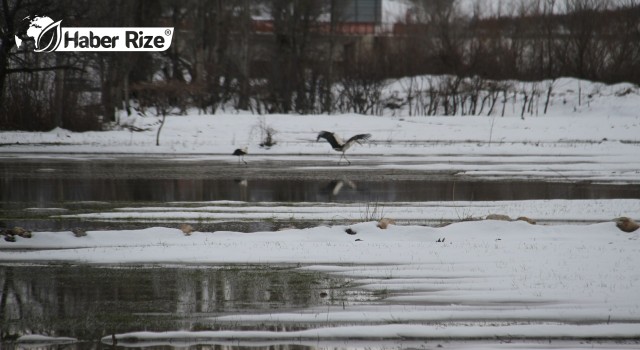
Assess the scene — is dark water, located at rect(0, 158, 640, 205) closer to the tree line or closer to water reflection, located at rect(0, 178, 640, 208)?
water reflection, located at rect(0, 178, 640, 208)

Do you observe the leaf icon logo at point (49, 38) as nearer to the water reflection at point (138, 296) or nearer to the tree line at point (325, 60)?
the tree line at point (325, 60)

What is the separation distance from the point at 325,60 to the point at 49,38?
2516 cm

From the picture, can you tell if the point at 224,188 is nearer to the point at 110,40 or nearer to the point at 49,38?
the point at 49,38

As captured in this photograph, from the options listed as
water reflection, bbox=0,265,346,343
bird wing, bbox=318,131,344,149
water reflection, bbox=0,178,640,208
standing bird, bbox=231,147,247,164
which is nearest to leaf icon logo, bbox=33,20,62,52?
standing bird, bbox=231,147,247,164

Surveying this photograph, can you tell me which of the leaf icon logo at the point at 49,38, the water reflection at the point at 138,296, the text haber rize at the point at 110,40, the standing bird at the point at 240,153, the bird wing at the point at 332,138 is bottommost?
the water reflection at the point at 138,296

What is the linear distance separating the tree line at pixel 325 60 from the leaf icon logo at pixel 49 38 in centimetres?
599

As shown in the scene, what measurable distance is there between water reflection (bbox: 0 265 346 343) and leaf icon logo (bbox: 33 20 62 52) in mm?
21180

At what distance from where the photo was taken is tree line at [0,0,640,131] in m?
44.5

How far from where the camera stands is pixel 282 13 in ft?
180

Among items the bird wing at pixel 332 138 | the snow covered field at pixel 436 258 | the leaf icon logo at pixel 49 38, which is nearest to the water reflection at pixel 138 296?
the snow covered field at pixel 436 258

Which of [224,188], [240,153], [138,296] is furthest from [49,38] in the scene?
[138,296]

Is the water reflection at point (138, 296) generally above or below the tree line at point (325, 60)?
below

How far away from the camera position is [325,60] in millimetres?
52656

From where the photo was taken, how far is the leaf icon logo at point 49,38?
94.6ft
